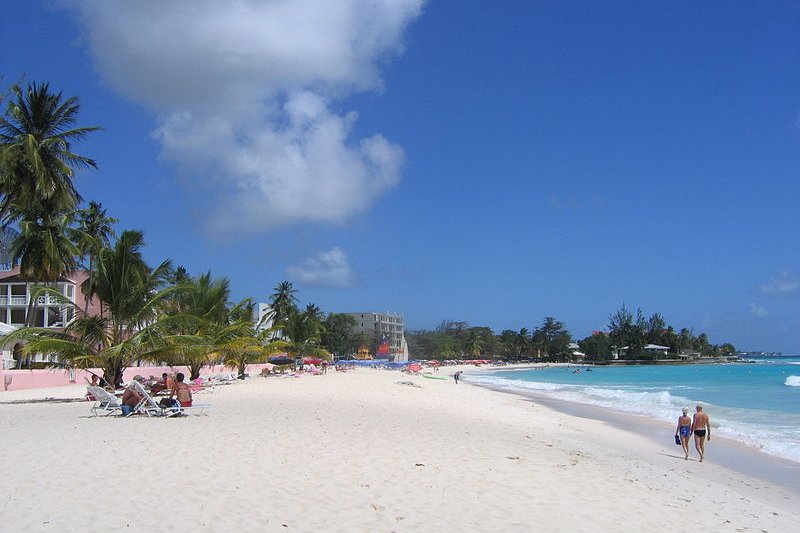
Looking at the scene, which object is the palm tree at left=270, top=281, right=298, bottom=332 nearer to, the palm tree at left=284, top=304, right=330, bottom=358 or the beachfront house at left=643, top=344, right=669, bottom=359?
the palm tree at left=284, top=304, right=330, bottom=358

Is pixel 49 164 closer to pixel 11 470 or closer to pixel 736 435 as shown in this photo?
pixel 11 470

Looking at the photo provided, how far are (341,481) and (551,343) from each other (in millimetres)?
137072

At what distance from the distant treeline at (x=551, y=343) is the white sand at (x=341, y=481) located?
388 feet

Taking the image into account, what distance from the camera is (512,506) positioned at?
677 cm

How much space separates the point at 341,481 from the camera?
7.40 meters

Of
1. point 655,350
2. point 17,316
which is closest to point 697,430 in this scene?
point 17,316

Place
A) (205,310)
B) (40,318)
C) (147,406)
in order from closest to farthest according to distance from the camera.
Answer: (147,406)
(205,310)
(40,318)

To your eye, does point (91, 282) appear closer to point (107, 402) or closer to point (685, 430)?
point (107, 402)

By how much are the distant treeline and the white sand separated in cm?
11835

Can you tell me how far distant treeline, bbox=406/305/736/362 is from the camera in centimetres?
13288

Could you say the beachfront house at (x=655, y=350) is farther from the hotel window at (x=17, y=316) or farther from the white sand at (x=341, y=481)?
the white sand at (x=341, y=481)

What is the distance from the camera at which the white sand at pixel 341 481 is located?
234 inches

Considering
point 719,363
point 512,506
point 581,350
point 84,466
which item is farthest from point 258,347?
point 719,363

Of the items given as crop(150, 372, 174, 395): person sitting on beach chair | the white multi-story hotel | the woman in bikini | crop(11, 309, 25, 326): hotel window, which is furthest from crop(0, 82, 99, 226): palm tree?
the white multi-story hotel
